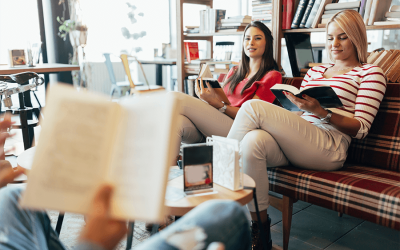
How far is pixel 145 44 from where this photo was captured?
225 inches

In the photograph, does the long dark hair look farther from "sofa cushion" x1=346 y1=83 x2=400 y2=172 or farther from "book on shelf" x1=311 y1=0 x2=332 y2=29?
"sofa cushion" x1=346 y1=83 x2=400 y2=172

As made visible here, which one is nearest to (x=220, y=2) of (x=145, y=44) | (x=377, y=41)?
(x=145, y=44)

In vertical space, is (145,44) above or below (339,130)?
above

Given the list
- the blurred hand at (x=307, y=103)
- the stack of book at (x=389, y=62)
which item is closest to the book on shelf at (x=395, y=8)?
the stack of book at (x=389, y=62)

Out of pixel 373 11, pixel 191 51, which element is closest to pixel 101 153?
pixel 373 11

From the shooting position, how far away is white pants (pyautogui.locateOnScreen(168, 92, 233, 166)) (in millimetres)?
1829

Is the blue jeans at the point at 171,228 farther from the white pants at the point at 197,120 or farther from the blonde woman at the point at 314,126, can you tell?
the white pants at the point at 197,120

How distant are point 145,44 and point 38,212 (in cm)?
523

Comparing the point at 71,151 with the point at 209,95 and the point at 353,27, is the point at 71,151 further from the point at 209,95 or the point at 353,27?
the point at 353,27

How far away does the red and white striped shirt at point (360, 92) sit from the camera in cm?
150

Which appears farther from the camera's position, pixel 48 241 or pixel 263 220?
pixel 263 220

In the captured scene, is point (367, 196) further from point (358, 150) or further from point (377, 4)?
point (377, 4)

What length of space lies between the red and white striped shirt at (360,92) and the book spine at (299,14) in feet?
2.29

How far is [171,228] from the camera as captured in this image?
0.59m
